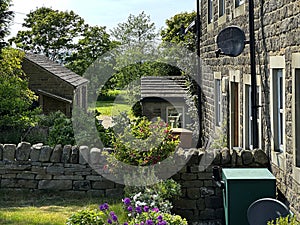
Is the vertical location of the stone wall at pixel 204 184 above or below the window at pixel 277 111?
below

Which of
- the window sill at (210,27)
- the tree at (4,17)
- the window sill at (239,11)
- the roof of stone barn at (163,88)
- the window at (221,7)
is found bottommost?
the roof of stone barn at (163,88)

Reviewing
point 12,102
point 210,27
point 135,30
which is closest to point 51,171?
point 210,27

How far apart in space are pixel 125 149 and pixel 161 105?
1059 cm

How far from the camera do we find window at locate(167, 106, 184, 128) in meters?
18.2

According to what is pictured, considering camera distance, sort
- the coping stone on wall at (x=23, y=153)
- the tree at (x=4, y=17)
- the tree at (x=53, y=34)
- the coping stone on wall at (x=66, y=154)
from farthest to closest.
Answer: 1. the tree at (x=53, y=34)
2. the tree at (x=4, y=17)
3. the coping stone on wall at (x=23, y=153)
4. the coping stone on wall at (x=66, y=154)

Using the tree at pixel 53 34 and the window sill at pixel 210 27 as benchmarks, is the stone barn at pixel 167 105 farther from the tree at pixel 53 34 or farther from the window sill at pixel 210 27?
the tree at pixel 53 34

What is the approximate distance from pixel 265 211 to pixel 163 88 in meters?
13.9

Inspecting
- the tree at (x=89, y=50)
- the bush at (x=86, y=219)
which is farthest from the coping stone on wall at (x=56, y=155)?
the tree at (x=89, y=50)

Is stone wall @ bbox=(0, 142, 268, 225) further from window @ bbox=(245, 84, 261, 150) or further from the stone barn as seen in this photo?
the stone barn

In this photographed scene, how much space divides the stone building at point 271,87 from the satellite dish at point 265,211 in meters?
0.52

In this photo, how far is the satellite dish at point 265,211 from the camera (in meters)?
5.86

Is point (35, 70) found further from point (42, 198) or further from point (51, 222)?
point (51, 222)

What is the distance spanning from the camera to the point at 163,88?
19594mm

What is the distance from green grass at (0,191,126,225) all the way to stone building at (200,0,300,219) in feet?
8.04
